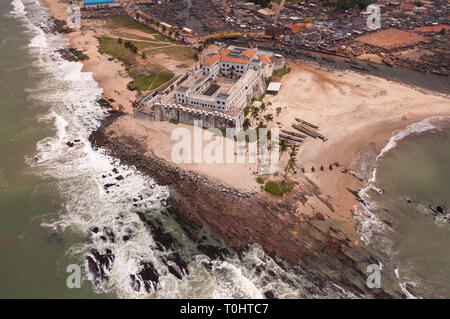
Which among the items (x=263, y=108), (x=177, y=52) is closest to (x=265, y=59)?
(x=263, y=108)

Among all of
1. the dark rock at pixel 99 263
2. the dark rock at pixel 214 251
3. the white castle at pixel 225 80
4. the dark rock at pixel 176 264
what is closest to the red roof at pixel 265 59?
the white castle at pixel 225 80

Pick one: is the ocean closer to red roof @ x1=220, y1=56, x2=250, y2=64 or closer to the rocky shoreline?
the rocky shoreline

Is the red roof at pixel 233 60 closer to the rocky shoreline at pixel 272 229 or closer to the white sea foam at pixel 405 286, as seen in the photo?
the rocky shoreline at pixel 272 229

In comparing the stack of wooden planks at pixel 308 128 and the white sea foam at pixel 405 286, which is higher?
the stack of wooden planks at pixel 308 128

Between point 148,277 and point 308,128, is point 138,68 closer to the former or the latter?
point 308,128

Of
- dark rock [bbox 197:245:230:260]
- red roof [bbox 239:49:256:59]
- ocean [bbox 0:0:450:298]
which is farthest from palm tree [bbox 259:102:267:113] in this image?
dark rock [bbox 197:245:230:260]
